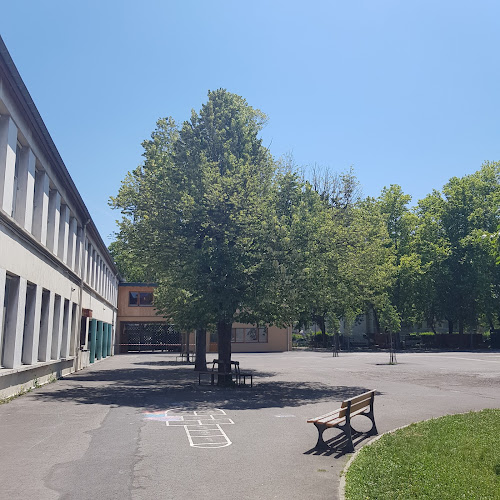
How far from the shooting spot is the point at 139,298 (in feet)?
193

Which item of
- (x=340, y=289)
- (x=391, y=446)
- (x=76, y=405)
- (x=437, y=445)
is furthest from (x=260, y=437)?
(x=340, y=289)

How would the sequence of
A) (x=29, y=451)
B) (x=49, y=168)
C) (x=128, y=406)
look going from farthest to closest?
(x=49, y=168) → (x=128, y=406) → (x=29, y=451)

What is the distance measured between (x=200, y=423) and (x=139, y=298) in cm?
4804

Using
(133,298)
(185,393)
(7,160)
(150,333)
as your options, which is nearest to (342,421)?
(185,393)

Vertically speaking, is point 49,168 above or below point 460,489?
above

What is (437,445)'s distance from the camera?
944cm

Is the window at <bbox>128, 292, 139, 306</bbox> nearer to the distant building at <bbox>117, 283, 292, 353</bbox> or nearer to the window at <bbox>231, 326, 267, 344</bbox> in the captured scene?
the distant building at <bbox>117, 283, 292, 353</bbox>

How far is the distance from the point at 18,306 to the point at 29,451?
26.1ft

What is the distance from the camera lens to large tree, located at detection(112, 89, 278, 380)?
18.1 metres

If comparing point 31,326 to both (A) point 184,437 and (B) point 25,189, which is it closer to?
(B) point 25,189

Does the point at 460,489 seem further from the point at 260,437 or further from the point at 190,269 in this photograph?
the point at 190,269

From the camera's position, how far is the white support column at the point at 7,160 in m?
14.7

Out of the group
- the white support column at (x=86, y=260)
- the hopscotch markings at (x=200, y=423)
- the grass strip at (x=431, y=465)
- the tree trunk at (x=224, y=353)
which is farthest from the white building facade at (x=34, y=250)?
the grass strip at (x=431, y=465)

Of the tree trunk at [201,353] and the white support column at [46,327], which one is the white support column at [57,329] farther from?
the tree trunk at [201,353]
